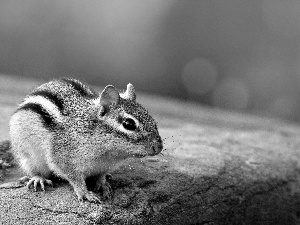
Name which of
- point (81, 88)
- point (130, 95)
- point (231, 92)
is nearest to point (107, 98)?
point (130, 95)

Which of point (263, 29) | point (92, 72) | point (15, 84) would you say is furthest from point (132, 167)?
point (263, 29)

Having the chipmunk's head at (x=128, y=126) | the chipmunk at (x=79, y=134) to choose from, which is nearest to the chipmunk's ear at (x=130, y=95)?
the chipmunk at (x=79, y=134)

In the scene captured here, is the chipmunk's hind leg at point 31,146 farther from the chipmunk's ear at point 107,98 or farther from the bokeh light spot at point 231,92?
the bokeh light spot at point 231,92

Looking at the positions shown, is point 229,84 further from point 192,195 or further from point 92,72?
point 192,195

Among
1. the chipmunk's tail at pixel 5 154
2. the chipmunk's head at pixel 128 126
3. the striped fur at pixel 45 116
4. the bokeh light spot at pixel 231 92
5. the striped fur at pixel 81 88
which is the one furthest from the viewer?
the bokeh light spot at pixel 231 92

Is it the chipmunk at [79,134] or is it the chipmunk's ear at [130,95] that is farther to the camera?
the chipmunk's ear at [130,95]

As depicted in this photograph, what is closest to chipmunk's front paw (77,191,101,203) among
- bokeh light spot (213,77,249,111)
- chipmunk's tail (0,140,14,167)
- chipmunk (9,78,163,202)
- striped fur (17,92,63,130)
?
chipmunk (9,78,163,202)

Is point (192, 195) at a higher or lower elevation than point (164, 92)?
lower
